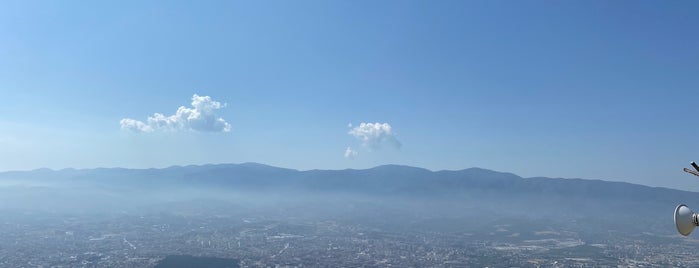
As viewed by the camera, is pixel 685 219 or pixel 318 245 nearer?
pixel 685 219

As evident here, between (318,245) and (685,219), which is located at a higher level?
(685,219)

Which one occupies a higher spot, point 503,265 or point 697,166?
point 697,166

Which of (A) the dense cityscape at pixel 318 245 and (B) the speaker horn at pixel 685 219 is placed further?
(A) the dense cityscape at pixel 318 245

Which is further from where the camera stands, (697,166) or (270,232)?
(270,232)

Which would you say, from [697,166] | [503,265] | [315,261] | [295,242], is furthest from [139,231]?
[697,166]

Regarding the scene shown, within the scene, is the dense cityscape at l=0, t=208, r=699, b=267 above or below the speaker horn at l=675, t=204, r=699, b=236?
below

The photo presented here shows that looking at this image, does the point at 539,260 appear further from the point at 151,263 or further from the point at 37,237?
the point at 37,237

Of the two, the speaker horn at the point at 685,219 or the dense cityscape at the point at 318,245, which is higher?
the speaker horn at the point at 685,219

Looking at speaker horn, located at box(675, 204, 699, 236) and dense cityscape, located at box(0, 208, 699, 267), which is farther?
dense cityscape, located at box(0, 208, 699, 267)

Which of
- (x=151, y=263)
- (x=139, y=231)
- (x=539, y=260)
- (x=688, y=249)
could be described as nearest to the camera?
(x=151, y=263)

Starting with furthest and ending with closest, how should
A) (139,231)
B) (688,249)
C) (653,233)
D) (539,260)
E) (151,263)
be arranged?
(653,233) → (139,231) → (688,249) → (539,260) → (151,263)
